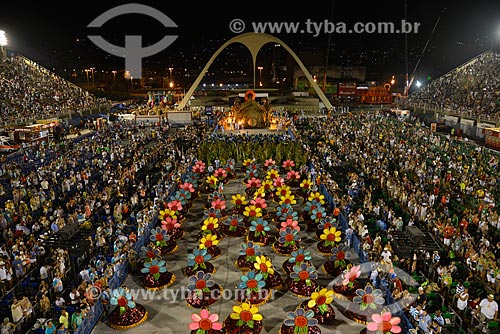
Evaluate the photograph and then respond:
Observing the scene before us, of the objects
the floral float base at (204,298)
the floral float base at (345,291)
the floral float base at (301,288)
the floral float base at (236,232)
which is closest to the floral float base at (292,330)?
the floral float base at (301,288)

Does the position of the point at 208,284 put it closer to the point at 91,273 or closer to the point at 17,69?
the point at 91,273

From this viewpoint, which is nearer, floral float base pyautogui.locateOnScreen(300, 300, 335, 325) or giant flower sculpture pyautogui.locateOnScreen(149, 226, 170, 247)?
floral float base pyautogui.locateOnScreen(300, 300, 335, 325)

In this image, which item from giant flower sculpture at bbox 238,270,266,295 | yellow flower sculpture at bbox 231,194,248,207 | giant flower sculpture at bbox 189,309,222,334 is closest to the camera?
giant flower sculpture at bbox 189,309,222,334

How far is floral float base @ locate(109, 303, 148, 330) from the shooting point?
35.7 ft

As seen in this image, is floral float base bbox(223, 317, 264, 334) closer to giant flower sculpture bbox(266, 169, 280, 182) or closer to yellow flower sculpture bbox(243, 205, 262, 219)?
yellow flower sculpture bbox(243, 205, 262, 219)

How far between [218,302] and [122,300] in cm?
283

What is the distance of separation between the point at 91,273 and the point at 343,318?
796 cm

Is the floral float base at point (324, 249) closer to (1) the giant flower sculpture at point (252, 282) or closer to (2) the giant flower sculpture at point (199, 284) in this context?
(1) the giant flower sculpture at point (252, 282)

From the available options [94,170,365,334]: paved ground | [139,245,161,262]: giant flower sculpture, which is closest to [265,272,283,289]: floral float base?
[94,170,365,334]: paved ground

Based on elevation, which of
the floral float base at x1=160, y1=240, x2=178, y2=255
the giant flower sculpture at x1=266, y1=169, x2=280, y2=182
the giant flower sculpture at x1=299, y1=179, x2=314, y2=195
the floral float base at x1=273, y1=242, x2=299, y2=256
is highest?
the giant flower sculpture at x1=266, y1=169, x2=280, y2=182

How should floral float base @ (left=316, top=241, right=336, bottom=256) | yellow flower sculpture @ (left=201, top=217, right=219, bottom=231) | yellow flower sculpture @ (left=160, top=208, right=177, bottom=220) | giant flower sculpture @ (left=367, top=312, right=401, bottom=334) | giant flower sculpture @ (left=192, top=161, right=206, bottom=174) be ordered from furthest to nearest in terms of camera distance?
giant flower sculpture @ (left=192, top=161, right=206, bottom=174)
yellow flower sculpture @ (left=160, top=208, right=177, bottom=220)
yellow flower sculpture @ (left=201, top=217, right=219, bottom=231)
floral float base @ (left=316, top=241, right=336, bottom=256)
giant flower sculpture @ (left=367, top=312, right=401, bottom=334)

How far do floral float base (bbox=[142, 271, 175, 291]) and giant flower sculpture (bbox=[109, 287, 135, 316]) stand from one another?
1502 mm

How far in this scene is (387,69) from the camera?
101m

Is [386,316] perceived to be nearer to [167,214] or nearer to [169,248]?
[169,248]
